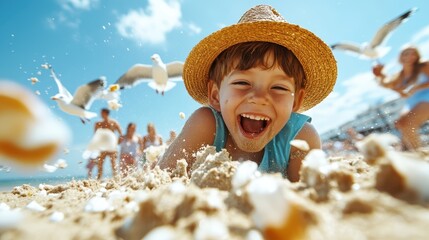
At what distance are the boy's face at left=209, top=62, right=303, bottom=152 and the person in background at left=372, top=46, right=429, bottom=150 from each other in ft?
5.58

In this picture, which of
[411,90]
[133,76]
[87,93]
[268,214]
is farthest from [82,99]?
[411,90]

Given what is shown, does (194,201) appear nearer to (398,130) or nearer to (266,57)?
(266,57)

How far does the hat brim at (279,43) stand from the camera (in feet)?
9.24

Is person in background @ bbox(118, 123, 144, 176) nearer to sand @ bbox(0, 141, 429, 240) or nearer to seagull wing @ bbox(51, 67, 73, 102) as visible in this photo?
seagull wing @ bbox(51, 67, 73, 102)

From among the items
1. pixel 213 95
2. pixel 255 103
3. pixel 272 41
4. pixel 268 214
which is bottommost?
pixel 268 214

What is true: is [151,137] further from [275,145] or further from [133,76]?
[275,145]

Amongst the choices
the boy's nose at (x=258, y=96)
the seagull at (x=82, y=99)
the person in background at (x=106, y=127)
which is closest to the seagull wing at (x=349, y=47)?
the boy's nose at (x=258, y=96)

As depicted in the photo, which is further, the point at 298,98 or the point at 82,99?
the point at 82,99

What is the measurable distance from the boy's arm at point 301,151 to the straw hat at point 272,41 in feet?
1.33

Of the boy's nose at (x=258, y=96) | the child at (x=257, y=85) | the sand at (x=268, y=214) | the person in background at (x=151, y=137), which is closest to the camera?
the sand at (x=268, y=214)

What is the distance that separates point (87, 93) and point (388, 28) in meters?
5.39

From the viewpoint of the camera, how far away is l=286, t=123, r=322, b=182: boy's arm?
10.1ft

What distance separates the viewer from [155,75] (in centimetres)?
529

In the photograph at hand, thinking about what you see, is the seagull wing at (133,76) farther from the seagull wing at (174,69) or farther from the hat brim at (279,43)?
the hat brim at (279,43)
